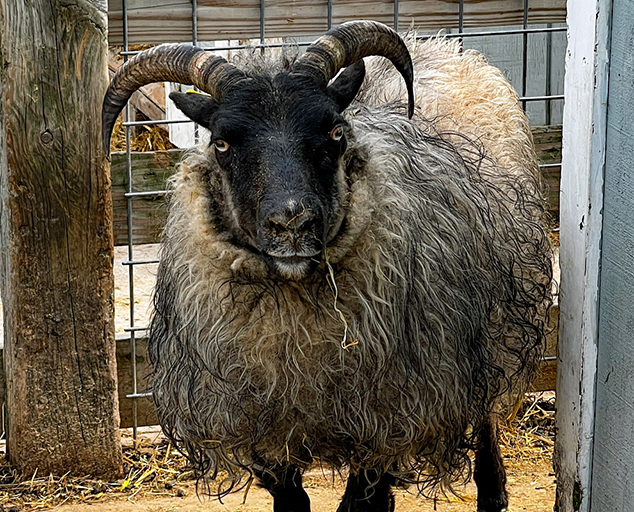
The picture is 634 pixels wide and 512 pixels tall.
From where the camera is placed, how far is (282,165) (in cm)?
301

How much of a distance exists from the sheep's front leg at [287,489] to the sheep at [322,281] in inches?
0.5

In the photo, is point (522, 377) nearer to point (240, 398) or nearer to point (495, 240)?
point (495, 240)

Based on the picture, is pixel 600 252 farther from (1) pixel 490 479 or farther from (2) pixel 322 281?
(1) pixel 490 479

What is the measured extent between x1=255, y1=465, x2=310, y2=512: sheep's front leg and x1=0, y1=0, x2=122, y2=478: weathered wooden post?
1.29 metres

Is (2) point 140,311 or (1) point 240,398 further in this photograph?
(2) point 140,311

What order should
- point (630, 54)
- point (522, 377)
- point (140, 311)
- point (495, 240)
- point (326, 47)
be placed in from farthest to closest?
point (140, 311)
point (522, 377)
point (495, 240)
point (326, 47)
point (630, 54)

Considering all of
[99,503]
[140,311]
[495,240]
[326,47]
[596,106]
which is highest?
[326,47]

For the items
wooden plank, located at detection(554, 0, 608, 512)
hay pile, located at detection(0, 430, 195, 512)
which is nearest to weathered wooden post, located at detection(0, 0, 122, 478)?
hay pile, located at detection(0, 430, 195, 512)

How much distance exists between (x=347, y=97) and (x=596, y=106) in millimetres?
855

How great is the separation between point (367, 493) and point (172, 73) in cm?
181

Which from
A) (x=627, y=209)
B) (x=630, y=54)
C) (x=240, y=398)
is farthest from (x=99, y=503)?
(x=630, y=54)

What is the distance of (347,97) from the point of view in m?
3.37

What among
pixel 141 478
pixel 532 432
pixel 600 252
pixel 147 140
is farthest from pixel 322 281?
pixel 147 140

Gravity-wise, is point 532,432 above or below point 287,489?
below
